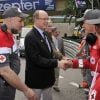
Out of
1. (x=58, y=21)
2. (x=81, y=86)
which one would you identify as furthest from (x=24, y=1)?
(x=81, y=86)

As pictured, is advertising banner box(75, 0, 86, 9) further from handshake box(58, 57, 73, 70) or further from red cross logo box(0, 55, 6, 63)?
red cross logo box(0, 55, 6, 63)

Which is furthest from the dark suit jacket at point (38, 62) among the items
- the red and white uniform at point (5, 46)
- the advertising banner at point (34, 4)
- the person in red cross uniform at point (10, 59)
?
the advertising banner at point (34, 4)

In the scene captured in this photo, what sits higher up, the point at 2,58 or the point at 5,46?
the point at 5,46

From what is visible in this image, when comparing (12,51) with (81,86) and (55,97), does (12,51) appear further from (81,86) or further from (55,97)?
(81,86)

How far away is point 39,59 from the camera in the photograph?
6.54 meters

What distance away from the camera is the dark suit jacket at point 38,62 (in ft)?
21.6

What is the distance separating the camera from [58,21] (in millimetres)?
53969

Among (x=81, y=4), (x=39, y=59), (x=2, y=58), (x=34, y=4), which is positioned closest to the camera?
A: (x=2, y=58)

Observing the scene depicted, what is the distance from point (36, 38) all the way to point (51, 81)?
0.73 m

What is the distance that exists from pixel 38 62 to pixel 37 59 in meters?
0.05

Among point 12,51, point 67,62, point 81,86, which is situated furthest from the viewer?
point 81,86

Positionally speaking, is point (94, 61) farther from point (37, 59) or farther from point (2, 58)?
point (37, 59)

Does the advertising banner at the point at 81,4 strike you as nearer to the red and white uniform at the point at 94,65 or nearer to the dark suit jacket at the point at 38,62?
the dark suit jacket at the point at 38,62

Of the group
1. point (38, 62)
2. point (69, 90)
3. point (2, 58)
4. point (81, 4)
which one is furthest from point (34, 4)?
point (2, 58)
